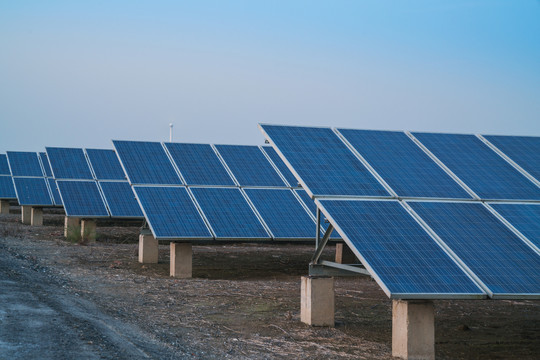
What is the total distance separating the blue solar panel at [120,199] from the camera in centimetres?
2338

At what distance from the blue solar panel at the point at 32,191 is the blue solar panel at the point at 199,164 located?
42.2 ft

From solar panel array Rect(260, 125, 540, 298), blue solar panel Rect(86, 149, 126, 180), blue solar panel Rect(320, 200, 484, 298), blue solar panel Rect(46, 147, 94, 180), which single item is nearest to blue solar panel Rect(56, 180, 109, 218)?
blue solar panel Rect(46, 147, 94, 180)

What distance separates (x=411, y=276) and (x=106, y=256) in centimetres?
1348

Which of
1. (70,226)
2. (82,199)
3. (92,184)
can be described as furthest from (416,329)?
(70,226)

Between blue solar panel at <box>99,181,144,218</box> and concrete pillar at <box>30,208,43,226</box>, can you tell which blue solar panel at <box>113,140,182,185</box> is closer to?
blue solar panel at <box>99,181,144,218</box>

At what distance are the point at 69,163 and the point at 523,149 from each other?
20.3m

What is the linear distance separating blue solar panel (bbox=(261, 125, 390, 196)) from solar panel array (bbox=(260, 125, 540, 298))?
19mm

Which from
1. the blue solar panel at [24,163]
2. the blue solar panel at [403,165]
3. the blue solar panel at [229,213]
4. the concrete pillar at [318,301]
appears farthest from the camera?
the blue solar panel at [24,163]

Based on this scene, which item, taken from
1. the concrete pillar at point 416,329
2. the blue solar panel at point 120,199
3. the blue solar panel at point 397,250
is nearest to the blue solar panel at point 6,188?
the blue solar panel at point 120,199

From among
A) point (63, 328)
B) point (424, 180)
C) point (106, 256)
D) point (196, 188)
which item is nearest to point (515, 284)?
point (424, 180)

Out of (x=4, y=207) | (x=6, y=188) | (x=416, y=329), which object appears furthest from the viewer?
(x=4, y=207)

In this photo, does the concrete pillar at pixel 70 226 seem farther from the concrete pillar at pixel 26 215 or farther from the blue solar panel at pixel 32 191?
the concrete pillar at pixel 26 215

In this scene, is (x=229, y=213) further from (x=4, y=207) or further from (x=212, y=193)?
(x=4, y=207)

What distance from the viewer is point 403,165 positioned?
1141 cm
